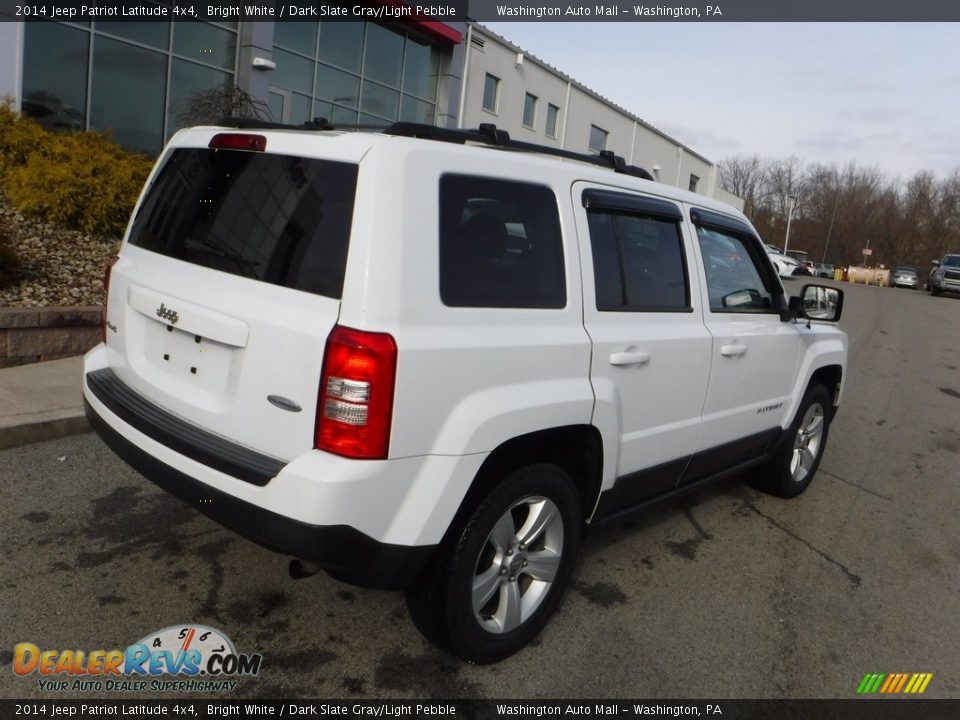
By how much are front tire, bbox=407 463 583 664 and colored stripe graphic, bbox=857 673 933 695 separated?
128 cm

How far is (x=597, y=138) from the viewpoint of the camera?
3303 cm

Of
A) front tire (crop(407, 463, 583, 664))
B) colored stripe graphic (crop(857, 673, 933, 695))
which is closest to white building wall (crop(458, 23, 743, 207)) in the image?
front tire (crop(407, 463, 583, 664))

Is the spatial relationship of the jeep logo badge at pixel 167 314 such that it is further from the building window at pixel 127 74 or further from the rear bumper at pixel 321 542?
the building window at pixel 127 74

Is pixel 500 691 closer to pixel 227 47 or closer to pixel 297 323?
pixel 297 323

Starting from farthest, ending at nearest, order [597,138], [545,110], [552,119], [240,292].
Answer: [597,138] → [552,119] → [545,110] → [240,292]

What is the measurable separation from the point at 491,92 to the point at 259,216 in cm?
2371

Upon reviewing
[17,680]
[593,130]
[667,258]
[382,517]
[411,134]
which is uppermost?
[593,130]

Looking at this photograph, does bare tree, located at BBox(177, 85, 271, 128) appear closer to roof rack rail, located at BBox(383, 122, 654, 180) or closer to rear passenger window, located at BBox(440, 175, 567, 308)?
roof rack rail, located at BBox(383, 122, 654, 180)

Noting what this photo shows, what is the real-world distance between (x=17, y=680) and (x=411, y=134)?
232cm

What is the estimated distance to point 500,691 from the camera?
113 inches

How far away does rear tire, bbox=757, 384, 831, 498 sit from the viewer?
499cm

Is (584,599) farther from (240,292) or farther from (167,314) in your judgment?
(167,314)

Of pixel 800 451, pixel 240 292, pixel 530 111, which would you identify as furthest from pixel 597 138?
pixel 240 292

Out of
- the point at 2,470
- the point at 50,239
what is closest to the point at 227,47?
the point at 50,239
